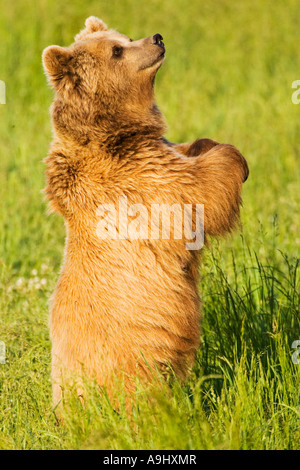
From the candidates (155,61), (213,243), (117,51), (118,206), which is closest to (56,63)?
(117,51)

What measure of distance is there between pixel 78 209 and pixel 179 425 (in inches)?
57.6

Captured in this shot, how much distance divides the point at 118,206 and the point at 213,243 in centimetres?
162

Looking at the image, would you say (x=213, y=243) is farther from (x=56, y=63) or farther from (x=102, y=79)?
(x=56, y=63)

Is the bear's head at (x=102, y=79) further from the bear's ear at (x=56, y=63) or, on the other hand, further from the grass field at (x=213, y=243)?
the grass field at (x=213, y=243)

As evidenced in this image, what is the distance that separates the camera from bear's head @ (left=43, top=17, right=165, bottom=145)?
4199 millimetres

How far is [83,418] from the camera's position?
3.41 meters

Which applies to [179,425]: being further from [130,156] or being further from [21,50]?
[21,50]

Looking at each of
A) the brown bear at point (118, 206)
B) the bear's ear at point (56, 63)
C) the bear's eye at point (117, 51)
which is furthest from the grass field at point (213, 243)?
the bear's eye at point (117, 51)

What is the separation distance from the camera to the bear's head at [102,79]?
4199 mm

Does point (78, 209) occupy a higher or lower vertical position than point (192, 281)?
higher

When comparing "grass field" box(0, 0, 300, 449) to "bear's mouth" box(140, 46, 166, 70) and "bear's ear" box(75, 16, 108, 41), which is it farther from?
"bear's mouth" box(140, 46, 166, 70)

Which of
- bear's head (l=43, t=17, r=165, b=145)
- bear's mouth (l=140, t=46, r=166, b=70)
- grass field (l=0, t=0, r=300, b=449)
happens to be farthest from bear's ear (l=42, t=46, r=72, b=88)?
grass field (l=0, t=0, r=300, b=449)

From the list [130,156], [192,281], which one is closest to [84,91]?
[130,156]

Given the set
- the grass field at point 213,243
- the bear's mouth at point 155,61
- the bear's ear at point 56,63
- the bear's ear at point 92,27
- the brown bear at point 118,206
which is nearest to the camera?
the grass field at point 213,243
